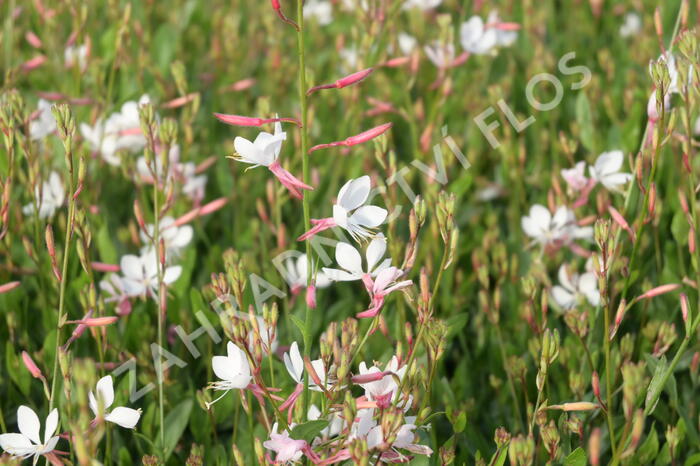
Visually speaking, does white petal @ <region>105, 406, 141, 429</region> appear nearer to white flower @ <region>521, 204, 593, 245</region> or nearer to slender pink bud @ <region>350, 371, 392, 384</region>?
slender pink bud @ <region>350, 371, 392, 384</region>

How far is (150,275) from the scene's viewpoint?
1.82 m

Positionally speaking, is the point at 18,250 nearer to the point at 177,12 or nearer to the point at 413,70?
the point at 413,70

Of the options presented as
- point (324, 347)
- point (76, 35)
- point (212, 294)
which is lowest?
point (212, 294)

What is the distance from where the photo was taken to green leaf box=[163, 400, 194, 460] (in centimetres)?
153

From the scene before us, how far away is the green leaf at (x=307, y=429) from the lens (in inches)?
43.5

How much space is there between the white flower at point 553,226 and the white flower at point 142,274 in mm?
805

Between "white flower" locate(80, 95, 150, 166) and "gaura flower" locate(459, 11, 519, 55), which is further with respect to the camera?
"gaura flower" locate(459, 11, 519, 55)

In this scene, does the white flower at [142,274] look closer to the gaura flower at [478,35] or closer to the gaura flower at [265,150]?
the gaura flower at [265,150]

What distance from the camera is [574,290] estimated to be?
1.87m

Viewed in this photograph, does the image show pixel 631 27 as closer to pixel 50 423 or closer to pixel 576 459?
pixel 576 459

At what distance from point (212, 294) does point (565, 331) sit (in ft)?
2.58

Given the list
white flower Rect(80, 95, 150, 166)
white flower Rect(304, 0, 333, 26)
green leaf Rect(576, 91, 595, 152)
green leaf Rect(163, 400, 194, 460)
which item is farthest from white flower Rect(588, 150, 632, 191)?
white flower Rect(304, 0, 333, 26)

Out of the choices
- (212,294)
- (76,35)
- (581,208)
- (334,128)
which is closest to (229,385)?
(212,294)

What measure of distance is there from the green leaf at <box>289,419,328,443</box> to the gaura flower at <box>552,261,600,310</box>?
2.87ft
